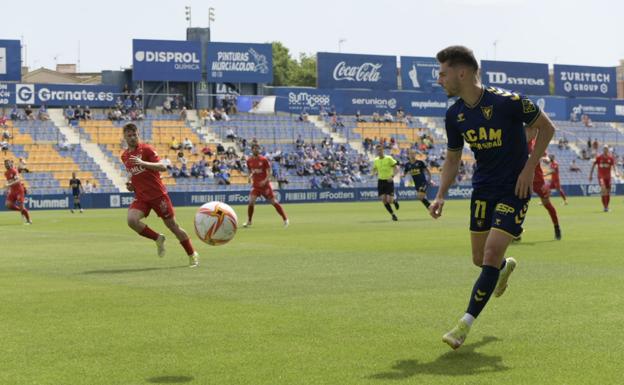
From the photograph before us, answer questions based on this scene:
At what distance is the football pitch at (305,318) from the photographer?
7.06 metres

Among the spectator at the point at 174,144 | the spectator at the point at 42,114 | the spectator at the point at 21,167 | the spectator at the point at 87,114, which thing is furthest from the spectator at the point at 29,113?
the spectator at the point at 174,144

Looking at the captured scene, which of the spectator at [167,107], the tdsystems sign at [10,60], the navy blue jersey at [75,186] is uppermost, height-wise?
the tdsystems sign at [10,60]

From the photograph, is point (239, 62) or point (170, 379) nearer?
point (170, 379)

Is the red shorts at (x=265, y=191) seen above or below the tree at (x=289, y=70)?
below

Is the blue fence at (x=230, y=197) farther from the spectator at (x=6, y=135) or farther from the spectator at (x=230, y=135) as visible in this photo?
the spectator at (x=6, y=135)

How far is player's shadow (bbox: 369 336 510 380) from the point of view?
6.90m

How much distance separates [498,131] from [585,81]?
3277 inches

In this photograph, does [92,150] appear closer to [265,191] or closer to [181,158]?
[181,158]

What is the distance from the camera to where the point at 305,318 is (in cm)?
970

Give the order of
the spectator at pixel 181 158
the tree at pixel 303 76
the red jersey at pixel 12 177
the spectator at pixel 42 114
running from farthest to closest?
the tree at pixel 303 76 < the spectator at pixel 42 114 < the spectator at pixel 181 158 < the red jersey at pixel 12 177

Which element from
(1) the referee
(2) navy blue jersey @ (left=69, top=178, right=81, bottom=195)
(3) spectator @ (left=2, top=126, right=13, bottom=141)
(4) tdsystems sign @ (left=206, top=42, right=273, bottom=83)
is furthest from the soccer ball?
(4) tdsystems sign @ (left=206, top=42, right=273, bottom=83)

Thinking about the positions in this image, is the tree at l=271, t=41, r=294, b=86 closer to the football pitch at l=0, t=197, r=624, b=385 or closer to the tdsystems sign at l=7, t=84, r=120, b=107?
the tdsystems sign at l=7, t=84, r=120, b=107

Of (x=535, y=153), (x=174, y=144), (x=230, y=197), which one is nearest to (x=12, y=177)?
(x=230, y=197)

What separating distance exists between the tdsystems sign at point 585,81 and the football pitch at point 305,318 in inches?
2765
